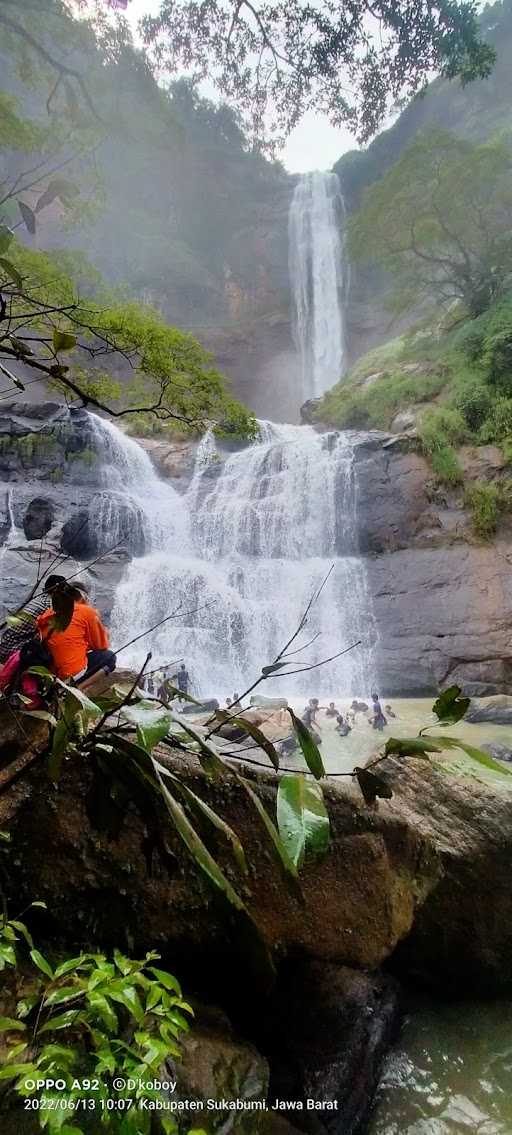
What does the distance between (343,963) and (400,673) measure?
959cm

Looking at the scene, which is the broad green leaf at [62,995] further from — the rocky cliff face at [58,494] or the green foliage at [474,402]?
the green foliage at [474,402]

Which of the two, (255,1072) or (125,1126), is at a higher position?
(125,1126)

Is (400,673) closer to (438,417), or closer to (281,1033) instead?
(438,417)

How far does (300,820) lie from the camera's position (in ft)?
2.78

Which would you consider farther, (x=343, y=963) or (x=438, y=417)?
(x=438, y=417)

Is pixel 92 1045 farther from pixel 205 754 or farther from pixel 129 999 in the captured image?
pixel 205 754

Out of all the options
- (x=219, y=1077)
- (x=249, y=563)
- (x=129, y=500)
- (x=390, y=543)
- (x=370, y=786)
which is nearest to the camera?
(x=370, y=786)

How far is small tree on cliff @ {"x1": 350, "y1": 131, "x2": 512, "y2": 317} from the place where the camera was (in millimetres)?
14117

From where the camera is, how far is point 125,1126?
0.93m

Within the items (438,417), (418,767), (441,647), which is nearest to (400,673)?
(441,647)

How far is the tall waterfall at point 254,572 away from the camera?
1152 cm

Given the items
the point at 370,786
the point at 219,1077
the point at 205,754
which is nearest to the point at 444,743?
the point at 370,786

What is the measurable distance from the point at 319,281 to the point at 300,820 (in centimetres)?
3182

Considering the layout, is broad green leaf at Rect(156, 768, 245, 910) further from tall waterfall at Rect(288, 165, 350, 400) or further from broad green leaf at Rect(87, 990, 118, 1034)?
tall waterfall at Rect(288, 165, 350, 400)
